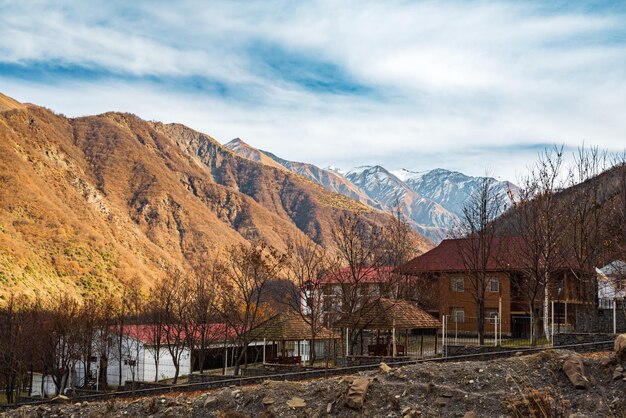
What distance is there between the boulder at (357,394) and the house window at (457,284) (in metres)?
33.4

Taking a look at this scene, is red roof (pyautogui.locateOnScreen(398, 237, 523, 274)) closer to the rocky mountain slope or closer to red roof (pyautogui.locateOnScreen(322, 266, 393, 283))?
red roof (pyautogui.locateOnScreen(322, 266, 393, 283))

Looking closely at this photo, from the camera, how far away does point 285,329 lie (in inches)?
1500

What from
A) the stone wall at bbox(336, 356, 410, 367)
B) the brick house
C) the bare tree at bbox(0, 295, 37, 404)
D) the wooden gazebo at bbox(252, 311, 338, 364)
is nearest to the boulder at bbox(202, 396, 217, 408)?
the stone wall at bbox(336, 356, 410, 367)

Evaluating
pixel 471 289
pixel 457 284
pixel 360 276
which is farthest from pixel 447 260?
pixel 360 276

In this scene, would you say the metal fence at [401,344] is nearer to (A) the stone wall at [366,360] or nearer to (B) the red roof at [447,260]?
(A) the stone wall at [366,360]

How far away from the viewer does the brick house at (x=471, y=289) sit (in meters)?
45.9

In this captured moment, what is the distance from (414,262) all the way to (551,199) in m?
20.7

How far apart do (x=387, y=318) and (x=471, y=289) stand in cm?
1917

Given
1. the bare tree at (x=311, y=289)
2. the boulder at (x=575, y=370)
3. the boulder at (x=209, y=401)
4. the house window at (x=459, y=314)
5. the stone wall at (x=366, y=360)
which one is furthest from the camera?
the house window at (x=459, y=314)

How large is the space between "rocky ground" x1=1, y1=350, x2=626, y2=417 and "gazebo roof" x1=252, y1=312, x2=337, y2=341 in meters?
16.6

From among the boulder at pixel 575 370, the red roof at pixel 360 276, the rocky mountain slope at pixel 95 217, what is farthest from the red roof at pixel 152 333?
the boulder at pixel 575 370

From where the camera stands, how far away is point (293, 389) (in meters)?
20.0

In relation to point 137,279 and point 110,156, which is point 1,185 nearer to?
point 137,279

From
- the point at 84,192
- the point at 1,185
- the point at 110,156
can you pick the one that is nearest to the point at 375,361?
the point at 1,185
